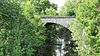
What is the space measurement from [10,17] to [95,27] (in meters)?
5.70

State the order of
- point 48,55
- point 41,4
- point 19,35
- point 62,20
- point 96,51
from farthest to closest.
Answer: point 41,4
point 48,55
point 62,20
point 96,51
point 19,35

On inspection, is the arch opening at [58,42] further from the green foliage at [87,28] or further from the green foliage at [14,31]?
the green foliage at [14,31]

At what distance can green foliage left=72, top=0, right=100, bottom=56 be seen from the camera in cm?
1605

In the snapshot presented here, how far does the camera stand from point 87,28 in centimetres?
1622

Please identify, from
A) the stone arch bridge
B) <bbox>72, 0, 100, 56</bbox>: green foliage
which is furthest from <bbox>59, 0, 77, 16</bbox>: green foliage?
<bbox>72, 0, 100, 56</bbox>: green foliage

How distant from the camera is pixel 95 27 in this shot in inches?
643

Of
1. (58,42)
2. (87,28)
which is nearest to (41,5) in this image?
(58,42)

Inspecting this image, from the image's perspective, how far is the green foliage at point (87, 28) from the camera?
632 inches

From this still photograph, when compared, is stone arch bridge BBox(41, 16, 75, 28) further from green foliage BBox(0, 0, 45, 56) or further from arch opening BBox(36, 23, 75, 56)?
green foliage BBox(0, 0, 45, 56)

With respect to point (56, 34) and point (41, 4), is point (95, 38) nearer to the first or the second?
point (56, 34)

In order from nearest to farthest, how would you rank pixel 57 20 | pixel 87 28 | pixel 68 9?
pixel 87 28, pixel 57 20, pixel 68 9

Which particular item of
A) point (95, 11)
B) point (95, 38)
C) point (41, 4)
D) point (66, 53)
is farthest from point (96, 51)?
point (41, 4)

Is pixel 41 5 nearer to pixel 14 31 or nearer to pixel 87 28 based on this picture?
pixel 87 28

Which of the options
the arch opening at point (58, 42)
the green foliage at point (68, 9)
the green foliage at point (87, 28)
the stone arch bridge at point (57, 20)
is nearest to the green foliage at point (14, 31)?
the green foliage at point (87, 28)
